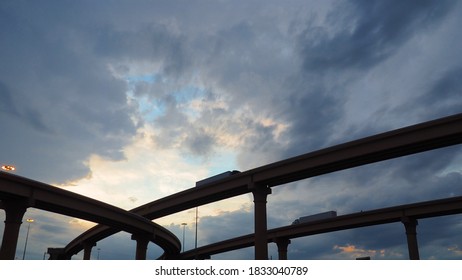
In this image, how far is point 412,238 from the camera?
57.5 metres

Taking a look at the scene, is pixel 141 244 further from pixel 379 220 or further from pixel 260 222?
pixel 379 220

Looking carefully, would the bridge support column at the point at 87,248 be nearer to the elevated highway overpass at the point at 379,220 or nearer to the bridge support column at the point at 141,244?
the bridge support column at the point at 141,244

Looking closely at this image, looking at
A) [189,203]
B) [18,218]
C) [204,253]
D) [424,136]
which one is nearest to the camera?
[424,136]

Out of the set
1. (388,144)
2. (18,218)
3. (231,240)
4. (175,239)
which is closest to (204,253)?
(231,240)

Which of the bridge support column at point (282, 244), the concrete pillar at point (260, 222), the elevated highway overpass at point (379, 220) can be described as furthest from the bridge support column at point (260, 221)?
the bridge support column at point (282, 244)

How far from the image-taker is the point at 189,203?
51.1 metres

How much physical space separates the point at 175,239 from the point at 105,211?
30.3m

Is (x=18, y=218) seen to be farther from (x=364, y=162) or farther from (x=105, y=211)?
(x=364, y=162)

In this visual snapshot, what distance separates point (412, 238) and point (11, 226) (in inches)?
1972

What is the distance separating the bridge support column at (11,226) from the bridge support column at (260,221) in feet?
72.8

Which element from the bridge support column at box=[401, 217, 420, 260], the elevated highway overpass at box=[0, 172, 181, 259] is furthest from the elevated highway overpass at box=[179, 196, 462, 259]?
the elevated highway overpass at box=[0, 172, 181, 259]

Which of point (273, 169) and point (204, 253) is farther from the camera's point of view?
point (204, 253)

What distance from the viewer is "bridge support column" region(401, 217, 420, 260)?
57.4 meters

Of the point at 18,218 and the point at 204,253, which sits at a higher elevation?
the point at 204,253
